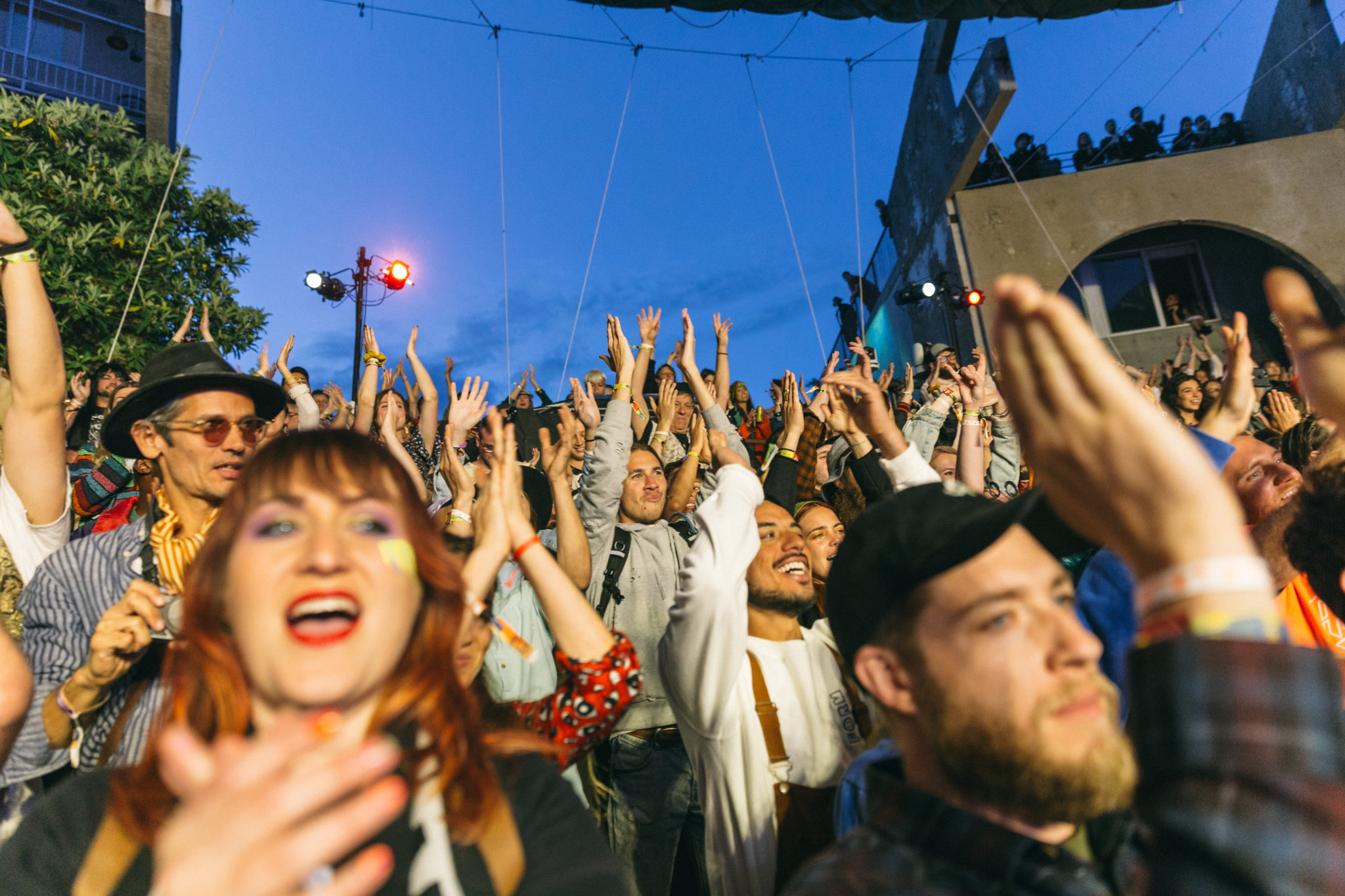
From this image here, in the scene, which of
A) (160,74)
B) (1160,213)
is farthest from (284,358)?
(1160,213)

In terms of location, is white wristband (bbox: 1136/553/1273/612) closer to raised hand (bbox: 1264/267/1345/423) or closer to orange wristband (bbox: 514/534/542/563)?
raised hand (bbox: 1264/267/1345/423)

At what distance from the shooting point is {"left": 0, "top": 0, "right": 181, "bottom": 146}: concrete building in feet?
66.0

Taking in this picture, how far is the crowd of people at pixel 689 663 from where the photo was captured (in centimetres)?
67

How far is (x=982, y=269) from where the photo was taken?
14.8 m

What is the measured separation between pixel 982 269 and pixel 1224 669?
15.8m

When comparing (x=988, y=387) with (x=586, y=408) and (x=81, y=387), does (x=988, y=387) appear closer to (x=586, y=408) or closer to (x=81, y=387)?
(x=586, y=408)

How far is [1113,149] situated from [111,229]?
1827cm

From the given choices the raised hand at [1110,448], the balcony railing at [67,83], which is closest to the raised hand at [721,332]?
the raised hand at [1110,448]

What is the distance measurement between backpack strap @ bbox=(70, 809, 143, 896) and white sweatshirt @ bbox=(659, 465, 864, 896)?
1.28m

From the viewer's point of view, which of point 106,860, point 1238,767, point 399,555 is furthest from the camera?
point 399,555

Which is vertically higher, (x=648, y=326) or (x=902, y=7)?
(x=902, y=7)

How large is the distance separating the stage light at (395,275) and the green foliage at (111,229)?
2388 mm

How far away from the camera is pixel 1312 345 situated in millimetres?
1008

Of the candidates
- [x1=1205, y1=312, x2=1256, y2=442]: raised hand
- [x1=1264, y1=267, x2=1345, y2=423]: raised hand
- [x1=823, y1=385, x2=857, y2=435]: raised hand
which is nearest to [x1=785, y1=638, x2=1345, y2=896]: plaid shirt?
[x1=1264, y1=267, x2=1345, y2=423]: raised hand
